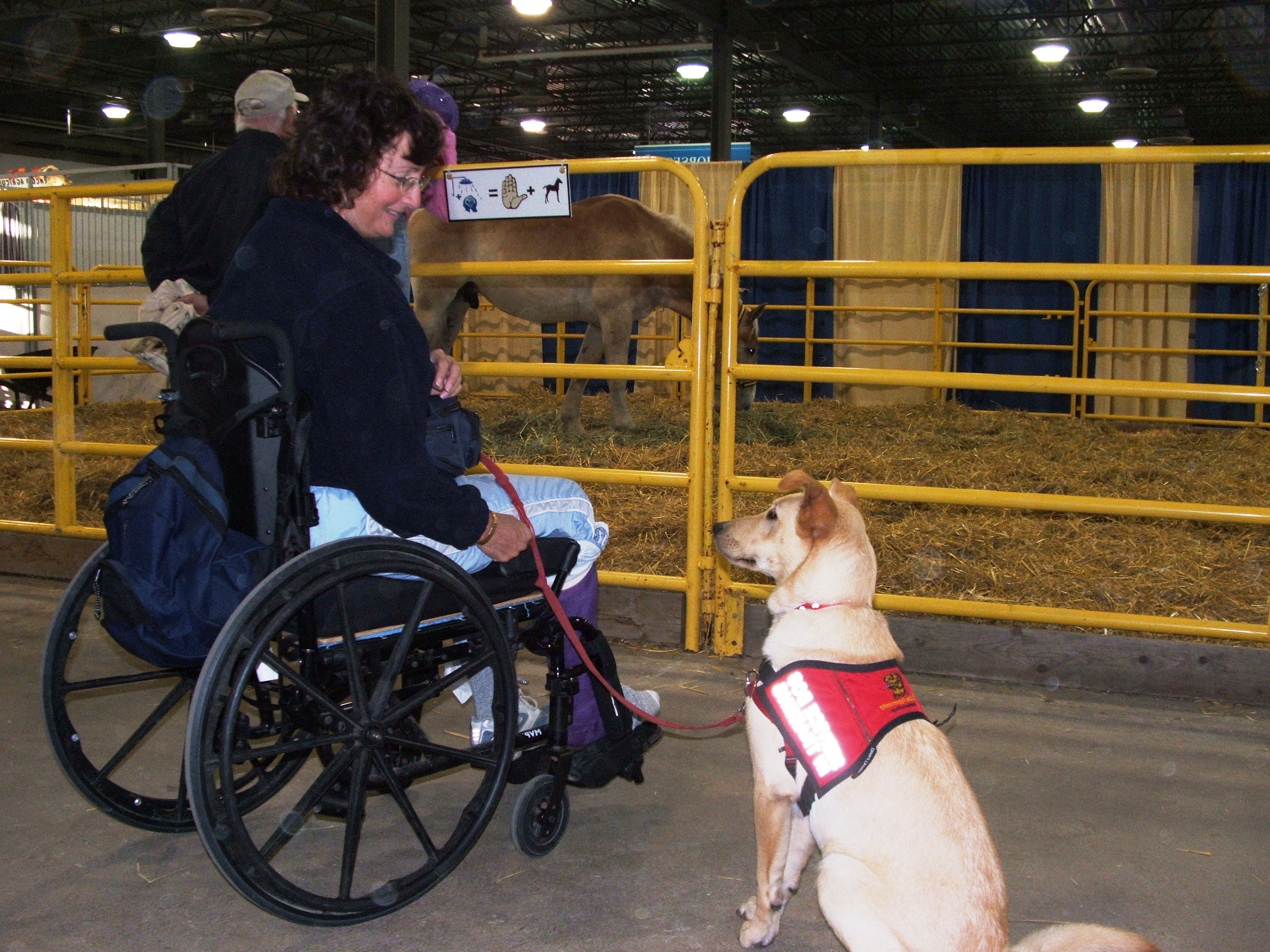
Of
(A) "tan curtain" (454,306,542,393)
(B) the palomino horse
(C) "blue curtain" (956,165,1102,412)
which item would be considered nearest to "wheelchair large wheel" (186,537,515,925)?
(B) the palomino horse

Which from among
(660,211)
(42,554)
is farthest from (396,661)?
(660,211)

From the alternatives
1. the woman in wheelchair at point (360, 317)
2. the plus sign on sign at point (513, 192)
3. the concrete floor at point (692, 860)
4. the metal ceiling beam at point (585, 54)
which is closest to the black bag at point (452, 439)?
the woman in wheelchair at point (360, 317)

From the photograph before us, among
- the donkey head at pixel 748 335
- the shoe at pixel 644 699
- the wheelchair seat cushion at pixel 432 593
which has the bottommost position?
the shoe at pixel 644 699

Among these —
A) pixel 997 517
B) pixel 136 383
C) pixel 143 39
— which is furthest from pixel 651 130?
pixel 997 517

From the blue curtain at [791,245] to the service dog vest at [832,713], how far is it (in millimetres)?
10341

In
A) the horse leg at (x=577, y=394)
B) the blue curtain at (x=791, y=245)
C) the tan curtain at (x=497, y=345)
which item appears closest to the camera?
the horse leg at (x=577, y=394)

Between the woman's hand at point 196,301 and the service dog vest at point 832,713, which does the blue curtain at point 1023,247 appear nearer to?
the woman's hand at point 196,301

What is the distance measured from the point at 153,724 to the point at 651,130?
21830mm

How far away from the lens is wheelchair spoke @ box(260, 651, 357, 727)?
1703 millimetres

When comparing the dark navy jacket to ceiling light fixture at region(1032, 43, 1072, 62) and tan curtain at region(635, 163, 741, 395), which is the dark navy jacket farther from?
ceiling light fixture at region(1032, 43, 1072, 62)

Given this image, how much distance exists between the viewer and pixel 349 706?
77.6 inches

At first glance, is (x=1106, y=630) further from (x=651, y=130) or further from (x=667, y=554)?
(x=651, y=130)

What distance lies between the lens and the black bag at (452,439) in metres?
1.95

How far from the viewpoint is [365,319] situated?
5.94ft
